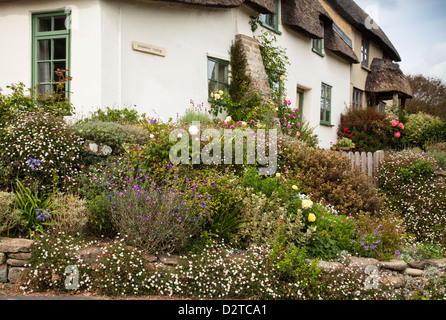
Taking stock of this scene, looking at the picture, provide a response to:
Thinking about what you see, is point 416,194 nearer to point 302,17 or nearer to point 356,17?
point 302,17

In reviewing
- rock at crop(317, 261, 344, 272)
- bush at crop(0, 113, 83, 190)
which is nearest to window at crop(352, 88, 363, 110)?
rock at crop(317, 261, 344, 272)

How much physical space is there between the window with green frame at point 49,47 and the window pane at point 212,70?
10.3ft

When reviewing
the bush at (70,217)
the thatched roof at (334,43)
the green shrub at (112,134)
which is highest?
the thatched roof at (334,43)

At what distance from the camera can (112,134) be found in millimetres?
5551

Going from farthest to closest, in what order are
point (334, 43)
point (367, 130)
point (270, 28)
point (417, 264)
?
point (367, 130) < point (334, 43) < point (270, 28) < point (417, 264)

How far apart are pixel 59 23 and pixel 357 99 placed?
1287 cm

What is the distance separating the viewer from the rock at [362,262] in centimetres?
420

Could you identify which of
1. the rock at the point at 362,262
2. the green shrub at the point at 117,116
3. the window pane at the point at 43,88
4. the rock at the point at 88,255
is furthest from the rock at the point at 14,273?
the window pane at the point at 43,88

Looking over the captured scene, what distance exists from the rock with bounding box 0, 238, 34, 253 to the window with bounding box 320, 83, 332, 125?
37.0ft

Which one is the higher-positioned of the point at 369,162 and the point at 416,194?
the point at 369,162

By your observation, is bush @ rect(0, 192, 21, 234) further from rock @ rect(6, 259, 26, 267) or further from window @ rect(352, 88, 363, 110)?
window @ rect(352, 88, 363, 110)

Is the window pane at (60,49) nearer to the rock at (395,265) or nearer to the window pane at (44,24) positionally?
the window pane at (44,24)

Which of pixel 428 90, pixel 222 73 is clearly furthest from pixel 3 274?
pixel 428 90

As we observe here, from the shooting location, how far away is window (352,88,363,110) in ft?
53.8
